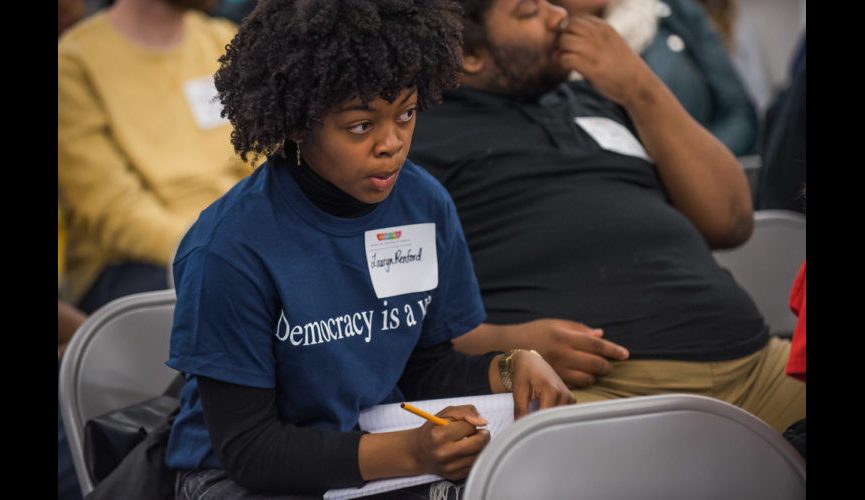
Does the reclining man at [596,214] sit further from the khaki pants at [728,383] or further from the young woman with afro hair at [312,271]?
the young woman with afro hair at [312,271]

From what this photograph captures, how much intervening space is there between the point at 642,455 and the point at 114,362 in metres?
1.07

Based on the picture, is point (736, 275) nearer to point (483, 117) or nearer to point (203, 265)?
point (483, 117)

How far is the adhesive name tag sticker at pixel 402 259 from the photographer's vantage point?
1532 millimetres

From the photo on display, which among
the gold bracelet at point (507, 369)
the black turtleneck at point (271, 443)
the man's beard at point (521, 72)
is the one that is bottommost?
the gold bracelet at point (507, 369)

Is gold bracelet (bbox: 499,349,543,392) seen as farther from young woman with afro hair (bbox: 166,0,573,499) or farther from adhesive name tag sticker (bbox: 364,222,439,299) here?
adhesive name tag sticker (bbox: 364,222,439,299)

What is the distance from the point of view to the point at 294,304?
1447 millimetres

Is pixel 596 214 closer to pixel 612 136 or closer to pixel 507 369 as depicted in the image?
pixel 612 136

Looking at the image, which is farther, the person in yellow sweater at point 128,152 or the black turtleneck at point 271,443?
the person in yellow sweater at point 128,152

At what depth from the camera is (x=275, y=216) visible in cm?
147

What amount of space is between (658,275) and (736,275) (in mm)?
669

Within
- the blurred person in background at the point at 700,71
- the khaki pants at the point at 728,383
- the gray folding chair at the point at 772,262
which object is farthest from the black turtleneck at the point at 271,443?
the blurred person in background at the point at 700,71

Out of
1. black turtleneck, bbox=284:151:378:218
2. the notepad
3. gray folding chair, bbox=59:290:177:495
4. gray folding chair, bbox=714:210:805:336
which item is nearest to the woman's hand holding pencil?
the notepad

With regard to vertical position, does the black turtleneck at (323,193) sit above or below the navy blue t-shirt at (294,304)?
above
